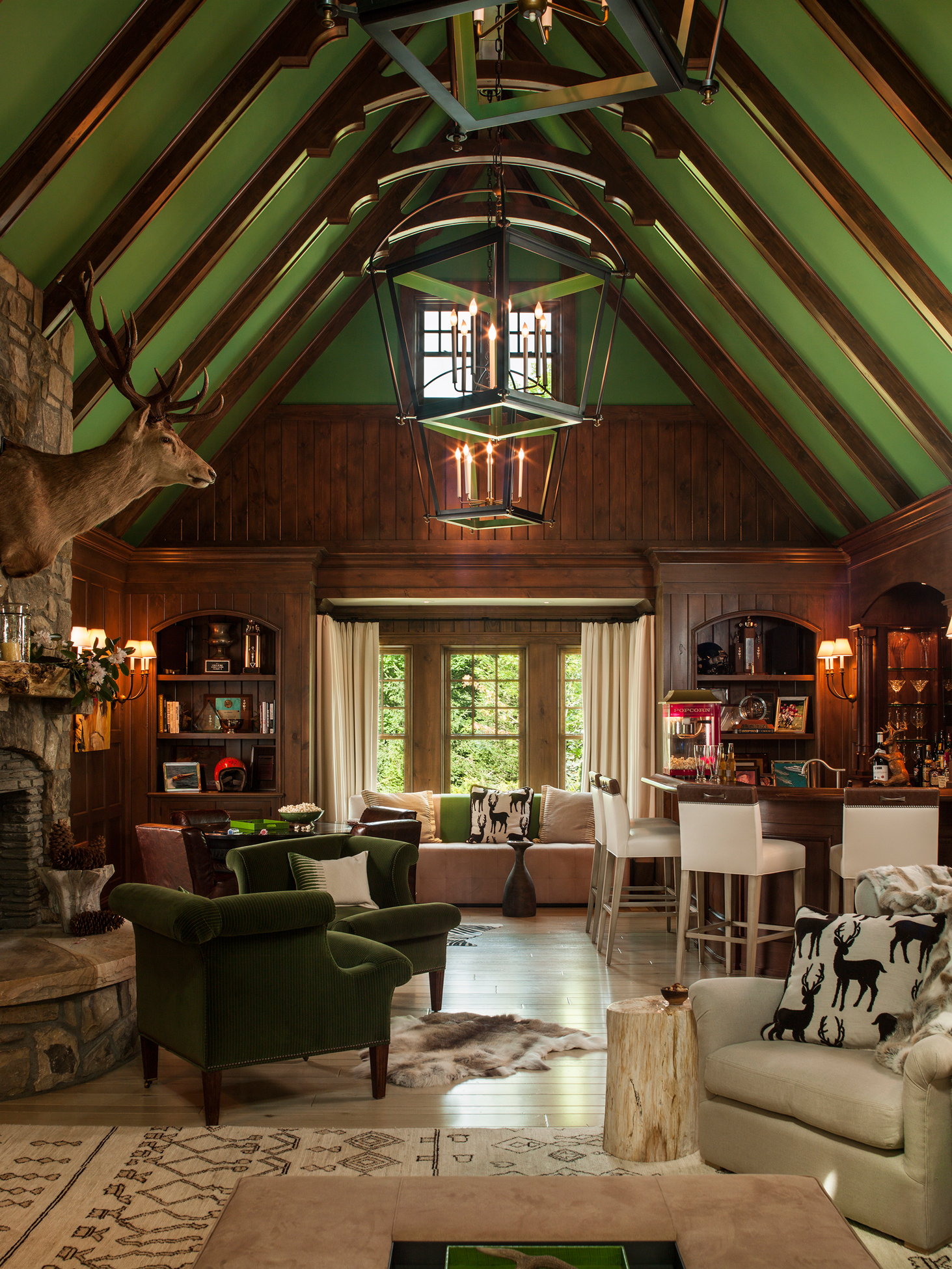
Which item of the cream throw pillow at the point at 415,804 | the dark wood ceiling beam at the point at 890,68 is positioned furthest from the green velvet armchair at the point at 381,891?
the dark wood ceiling beam at the point at 890,68

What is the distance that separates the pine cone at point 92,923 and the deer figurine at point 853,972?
309 cm

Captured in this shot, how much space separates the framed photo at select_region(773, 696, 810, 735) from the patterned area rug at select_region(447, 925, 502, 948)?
9.05 ft

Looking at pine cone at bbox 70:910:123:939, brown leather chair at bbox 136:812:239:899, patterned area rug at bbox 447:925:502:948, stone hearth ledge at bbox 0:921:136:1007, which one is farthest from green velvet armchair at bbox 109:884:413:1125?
patterned area rug at bbox 447:925:502:948

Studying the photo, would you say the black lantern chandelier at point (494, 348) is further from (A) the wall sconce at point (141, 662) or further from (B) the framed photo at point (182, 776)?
(B) the framed photo at point (182, 776)

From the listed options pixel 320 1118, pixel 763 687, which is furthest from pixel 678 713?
pixel 320 1118

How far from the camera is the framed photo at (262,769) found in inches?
317

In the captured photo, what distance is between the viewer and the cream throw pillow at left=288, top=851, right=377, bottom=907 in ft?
16.3

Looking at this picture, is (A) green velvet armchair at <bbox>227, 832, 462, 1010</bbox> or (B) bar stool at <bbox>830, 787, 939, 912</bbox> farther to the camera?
(B) bar stool at <bbox>830, 787, 939, 912</bbox>

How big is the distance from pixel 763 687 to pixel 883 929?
522 cm

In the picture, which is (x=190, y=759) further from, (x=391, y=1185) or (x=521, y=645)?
(x=391, y=1185)

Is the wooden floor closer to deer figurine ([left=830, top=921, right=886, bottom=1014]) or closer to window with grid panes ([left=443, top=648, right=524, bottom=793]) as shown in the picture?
deer figurine ([left=830, top=921, right=886, bottom=1014])

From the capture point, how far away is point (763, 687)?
8273mm

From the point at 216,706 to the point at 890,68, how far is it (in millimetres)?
6273

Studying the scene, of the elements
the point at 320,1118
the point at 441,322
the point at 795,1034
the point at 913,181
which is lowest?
the point at 320,1118
